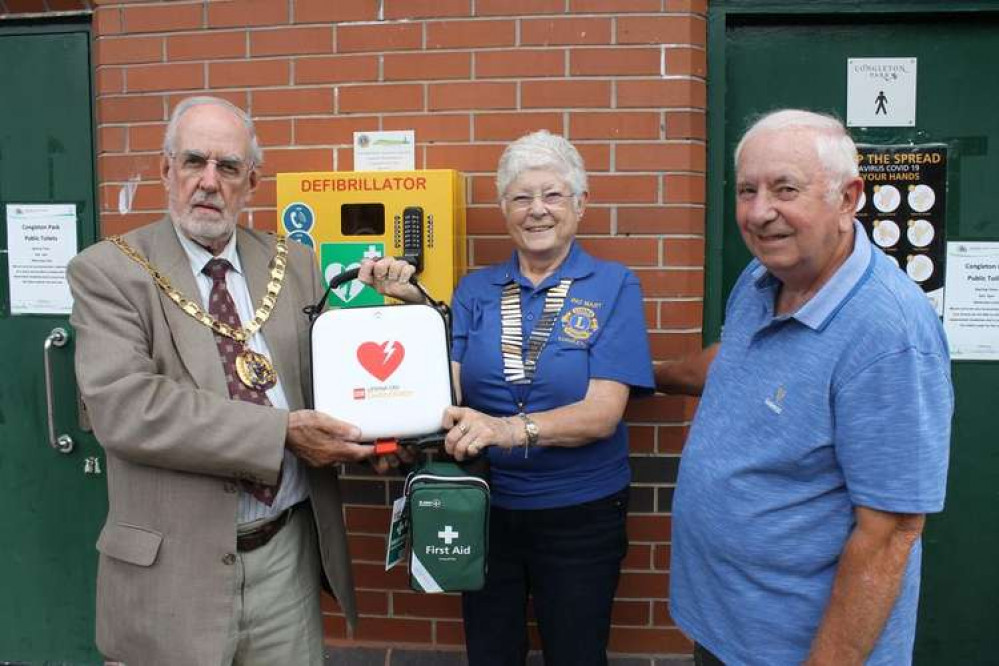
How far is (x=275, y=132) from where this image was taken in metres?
3.00

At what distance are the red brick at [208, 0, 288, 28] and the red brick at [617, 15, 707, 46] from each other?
1.24 m

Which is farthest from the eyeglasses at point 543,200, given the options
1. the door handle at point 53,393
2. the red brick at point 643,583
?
the door handle at point 53,393

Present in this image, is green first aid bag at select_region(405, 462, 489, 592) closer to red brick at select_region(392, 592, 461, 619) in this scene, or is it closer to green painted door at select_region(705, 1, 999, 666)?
red brick at select_region(392, 592, 461, 619)

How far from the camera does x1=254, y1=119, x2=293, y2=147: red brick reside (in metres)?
2.99

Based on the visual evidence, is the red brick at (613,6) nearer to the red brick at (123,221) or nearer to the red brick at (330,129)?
the red brick at (330,129)

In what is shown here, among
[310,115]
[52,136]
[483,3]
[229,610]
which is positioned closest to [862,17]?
[483,3]

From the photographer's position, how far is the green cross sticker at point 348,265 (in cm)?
268

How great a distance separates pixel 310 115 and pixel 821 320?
6.81 feet

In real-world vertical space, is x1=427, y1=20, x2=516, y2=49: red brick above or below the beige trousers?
above

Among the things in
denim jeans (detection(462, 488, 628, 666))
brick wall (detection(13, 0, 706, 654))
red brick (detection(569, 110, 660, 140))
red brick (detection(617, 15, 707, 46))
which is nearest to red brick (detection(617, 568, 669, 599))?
brick wall (detection(13, 0, 706, 654))

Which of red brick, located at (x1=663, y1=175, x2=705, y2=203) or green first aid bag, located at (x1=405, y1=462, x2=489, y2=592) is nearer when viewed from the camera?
green first aid bag, located at (x1=405, y1=462, x2=489, y2=592)

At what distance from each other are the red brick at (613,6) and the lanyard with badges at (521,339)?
3.56 ft

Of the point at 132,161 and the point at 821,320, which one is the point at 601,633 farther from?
the point at 132,161

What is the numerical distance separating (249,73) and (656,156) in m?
1.54
